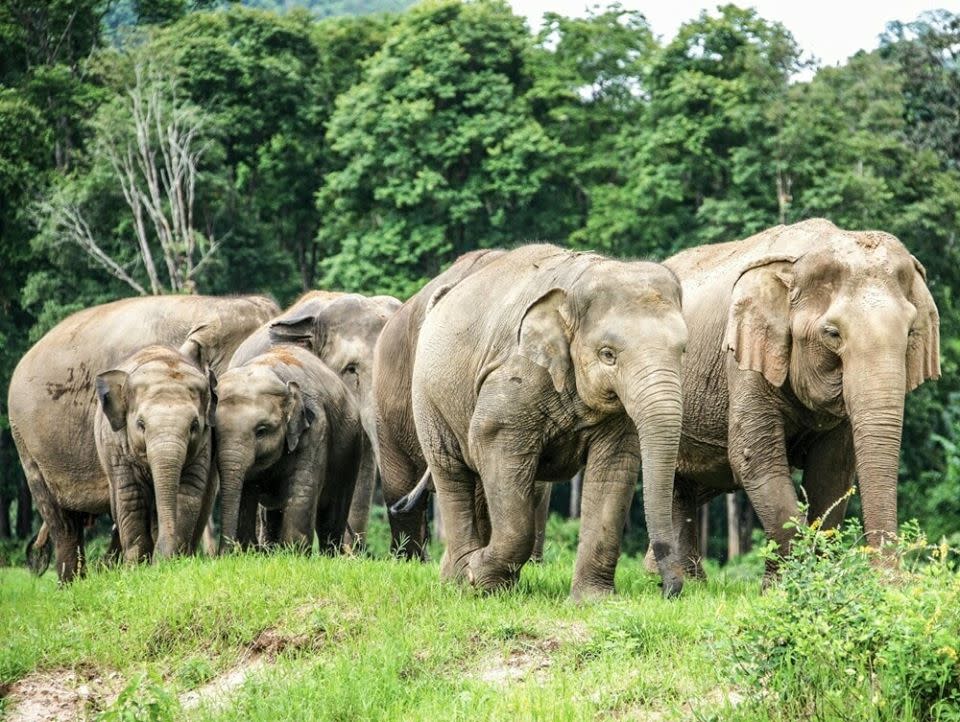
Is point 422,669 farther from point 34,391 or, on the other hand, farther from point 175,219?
point 175,219

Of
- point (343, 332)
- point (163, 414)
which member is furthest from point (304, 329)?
point (163, 414)

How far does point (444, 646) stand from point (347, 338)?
25.0 feet

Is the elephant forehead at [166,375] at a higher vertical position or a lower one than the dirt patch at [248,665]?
higher

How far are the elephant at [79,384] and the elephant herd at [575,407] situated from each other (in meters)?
0.55

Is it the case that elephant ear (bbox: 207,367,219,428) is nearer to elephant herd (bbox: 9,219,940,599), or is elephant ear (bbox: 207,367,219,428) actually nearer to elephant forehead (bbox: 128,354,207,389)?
elephant herd (bbox: 9,219,940,599)

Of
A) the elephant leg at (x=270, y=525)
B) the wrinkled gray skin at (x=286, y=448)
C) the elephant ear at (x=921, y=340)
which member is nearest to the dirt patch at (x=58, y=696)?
the wrinkled gray skin at (x=286, y=448)

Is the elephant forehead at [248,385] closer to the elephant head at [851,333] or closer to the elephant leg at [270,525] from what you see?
the elephant leg at [270,525]

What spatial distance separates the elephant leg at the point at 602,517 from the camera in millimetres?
9953

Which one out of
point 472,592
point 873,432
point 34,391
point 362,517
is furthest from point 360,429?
point 873,432

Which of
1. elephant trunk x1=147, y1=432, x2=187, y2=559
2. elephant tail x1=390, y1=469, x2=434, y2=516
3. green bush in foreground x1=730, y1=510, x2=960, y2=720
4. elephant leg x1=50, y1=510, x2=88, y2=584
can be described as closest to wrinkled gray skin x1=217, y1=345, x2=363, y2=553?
elephant trunk x1=147, y1=432, x2=187, y2=559

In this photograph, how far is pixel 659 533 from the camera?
9.27 meters

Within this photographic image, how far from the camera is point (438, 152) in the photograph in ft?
113

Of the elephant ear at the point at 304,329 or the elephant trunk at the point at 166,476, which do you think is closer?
the elephant trunk at the point at 166,476

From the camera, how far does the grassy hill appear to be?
7539mm
